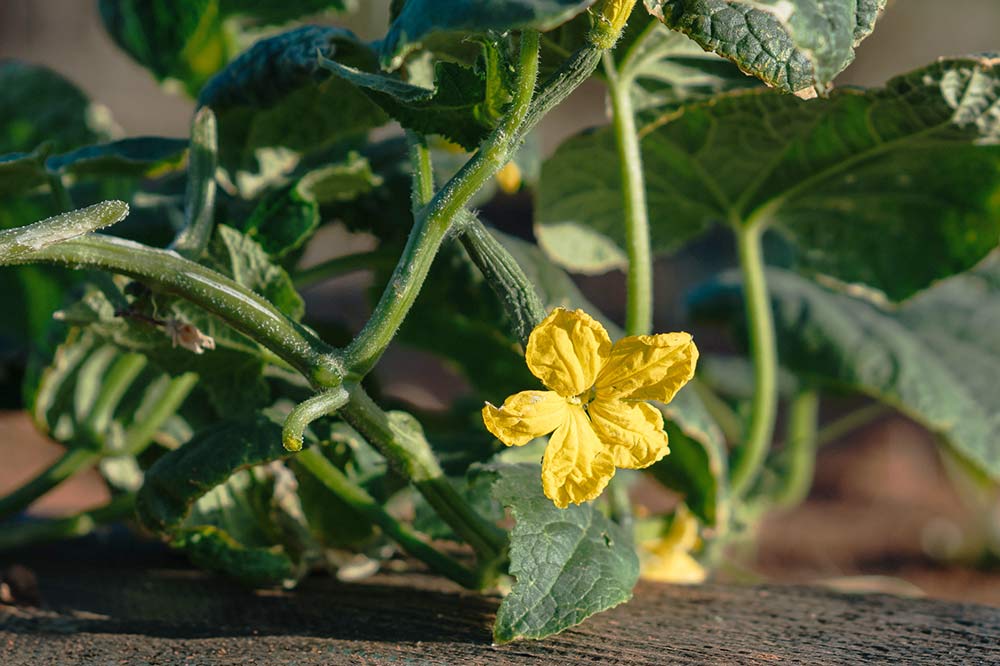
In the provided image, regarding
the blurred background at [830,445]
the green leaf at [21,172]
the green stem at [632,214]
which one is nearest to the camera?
the green leaf at [21,172]

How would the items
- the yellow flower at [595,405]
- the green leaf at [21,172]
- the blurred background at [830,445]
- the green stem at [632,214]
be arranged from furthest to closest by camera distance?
the blurred background at [830,445], the green stem at [632,214], the green leaf at [21,172], the yellow flower at [595,405]

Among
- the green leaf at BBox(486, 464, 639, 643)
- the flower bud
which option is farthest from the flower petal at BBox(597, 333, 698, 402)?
the flower bud

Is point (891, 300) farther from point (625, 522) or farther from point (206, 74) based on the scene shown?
point (206, 74)

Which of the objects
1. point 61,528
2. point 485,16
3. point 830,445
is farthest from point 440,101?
point 830,445

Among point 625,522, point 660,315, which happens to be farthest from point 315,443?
point 660,315

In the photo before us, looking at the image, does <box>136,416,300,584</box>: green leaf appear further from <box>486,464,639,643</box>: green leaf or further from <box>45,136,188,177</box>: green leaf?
<box>45,136,188,177</box>: green leaf

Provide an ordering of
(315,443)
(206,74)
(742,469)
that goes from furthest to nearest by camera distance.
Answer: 1. (206,74)
2. (742,469)
3. (315,443)

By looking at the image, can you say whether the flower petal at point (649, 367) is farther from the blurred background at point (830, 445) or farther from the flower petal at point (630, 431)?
the blurred background at point (830, 445)

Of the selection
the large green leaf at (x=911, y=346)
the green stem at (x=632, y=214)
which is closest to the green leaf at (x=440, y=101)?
the green stem at (x=632, y=214)
